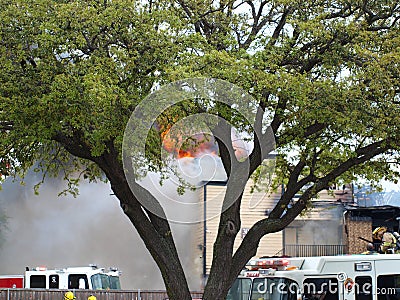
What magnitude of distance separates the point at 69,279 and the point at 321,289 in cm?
1042

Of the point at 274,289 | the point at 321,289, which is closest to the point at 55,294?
the point at 274,289

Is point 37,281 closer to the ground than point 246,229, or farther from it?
closer to the ground

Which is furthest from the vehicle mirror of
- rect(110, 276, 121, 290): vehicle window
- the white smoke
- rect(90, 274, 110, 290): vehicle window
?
the white smoke

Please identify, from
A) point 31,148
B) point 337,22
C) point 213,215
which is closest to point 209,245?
point 213,215

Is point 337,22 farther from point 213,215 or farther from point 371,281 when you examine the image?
point 213,215

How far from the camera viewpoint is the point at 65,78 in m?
13.6

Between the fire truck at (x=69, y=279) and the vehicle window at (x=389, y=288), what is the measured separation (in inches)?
419

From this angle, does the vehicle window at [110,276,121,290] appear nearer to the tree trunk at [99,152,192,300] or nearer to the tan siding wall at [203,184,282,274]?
the tan siding wall at [203,184,282,274]

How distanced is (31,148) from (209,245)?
49.2 ft

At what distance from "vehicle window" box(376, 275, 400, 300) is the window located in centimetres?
1171

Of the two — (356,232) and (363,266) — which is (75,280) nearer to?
(363,266)

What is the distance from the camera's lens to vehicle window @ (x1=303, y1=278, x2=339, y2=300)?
14.8 meters

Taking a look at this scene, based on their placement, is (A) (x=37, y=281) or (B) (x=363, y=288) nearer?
(B) (x=363, y=288)

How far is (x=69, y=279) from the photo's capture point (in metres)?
23.2
